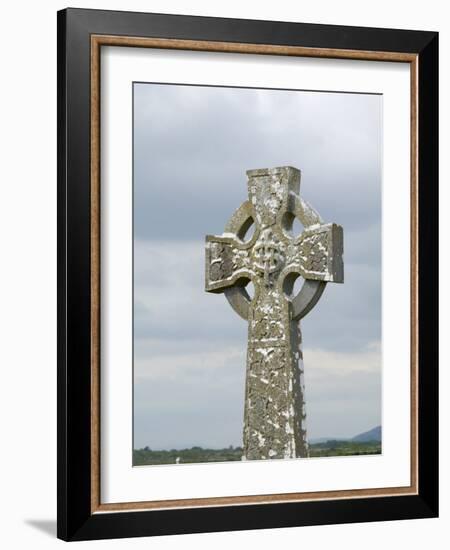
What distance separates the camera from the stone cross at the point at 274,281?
434 cm

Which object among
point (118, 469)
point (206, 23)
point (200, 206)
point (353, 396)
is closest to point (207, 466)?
point (118, 469)

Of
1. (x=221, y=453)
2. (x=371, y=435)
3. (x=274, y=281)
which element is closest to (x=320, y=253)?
(x=274, y=281)

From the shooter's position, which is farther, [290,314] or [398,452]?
[290,314]

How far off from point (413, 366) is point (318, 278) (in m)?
0.44

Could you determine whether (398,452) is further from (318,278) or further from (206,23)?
(206,23)

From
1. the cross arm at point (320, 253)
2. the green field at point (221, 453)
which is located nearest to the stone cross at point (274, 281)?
the cross arm at point (320, 253)

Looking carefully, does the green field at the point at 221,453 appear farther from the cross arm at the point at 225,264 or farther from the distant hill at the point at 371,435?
the cross arm at the point at 225,264

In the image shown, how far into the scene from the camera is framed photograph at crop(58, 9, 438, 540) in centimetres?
384

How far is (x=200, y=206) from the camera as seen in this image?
423 centimetres

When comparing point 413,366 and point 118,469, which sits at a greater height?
point 413,366

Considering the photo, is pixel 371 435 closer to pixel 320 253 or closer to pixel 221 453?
pixel 221 453

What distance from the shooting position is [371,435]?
4.21 m

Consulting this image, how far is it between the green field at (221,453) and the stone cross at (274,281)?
0.10m

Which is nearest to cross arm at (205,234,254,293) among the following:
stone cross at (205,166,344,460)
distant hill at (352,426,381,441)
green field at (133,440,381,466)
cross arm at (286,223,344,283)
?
stone cross at (205,166,344,460)
